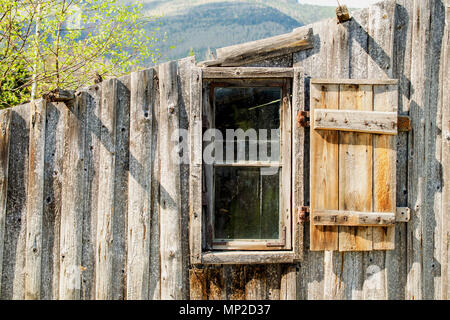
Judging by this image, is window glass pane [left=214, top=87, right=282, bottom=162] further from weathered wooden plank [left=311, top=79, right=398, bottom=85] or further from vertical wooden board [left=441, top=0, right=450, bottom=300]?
vertical wooden board [left=441, top=0, right=450, bottom=300]

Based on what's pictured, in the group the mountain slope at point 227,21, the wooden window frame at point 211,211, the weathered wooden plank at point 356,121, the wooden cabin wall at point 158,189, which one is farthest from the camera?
the mountain slope at point 227,21

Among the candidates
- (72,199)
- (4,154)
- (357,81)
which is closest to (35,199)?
(72,199)

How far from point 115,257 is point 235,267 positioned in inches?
40.4

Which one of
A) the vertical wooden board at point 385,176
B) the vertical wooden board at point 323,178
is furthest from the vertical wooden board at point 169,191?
the vertical wooden board at point 385,176

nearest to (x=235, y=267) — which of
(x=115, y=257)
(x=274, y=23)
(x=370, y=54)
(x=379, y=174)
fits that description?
(x=115, y=257)

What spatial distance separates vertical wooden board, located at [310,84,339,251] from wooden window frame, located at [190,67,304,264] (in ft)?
0.41

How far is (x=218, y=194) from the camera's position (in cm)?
346

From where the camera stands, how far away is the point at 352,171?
324 cm

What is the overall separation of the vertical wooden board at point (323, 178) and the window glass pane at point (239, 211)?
347 millimetres

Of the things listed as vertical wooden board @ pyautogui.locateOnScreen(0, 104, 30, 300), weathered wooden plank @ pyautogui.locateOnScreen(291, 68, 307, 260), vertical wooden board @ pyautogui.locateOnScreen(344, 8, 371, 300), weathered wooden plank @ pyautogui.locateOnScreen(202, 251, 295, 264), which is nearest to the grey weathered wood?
vertical wooden board @ pyautogui.locateOnScreen(0, 104, 30, 300)

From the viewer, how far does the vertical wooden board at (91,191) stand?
3.41 metres

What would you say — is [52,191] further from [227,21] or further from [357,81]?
[227,21]

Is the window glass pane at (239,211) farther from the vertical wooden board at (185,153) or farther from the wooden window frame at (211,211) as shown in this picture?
the vertical wooden board at (185,153)

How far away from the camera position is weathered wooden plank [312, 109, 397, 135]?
10.5ft
